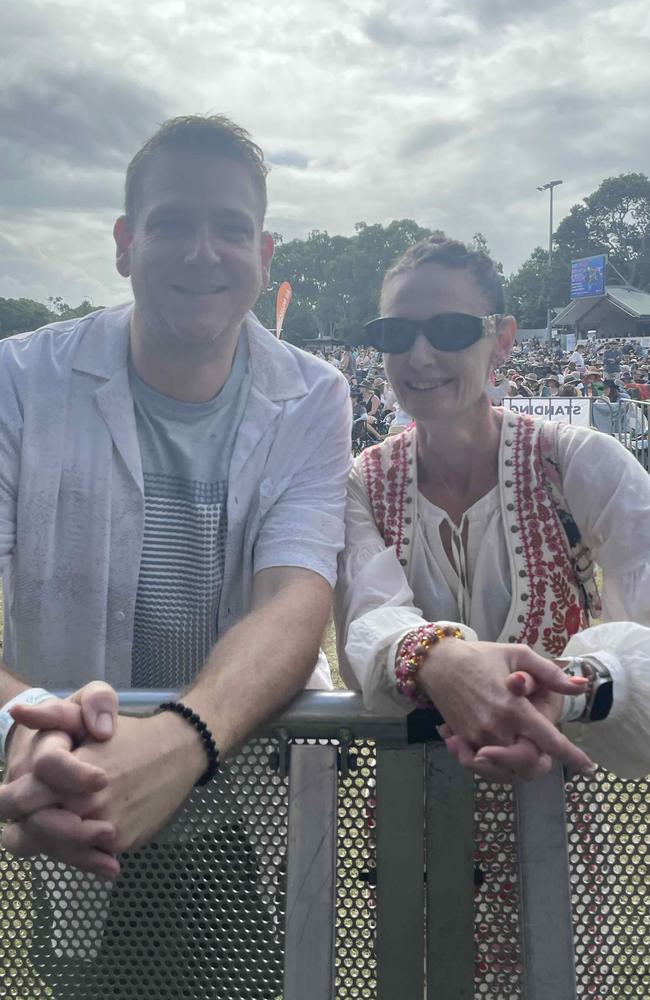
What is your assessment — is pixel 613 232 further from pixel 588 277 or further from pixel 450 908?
pixel 450 908

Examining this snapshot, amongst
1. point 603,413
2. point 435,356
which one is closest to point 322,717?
point 435,356

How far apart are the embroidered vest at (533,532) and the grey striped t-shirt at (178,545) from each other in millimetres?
411

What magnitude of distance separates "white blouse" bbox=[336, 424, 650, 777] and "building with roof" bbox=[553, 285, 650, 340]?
61725 mm

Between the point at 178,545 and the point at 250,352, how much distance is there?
1.92 feet

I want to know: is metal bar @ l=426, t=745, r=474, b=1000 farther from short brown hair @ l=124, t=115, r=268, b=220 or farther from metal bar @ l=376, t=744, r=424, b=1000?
short brown hair @ l=124, t=115, r=268, b=220

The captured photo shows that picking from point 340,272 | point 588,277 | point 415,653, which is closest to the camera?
point 415,653

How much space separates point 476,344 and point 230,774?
4.04 ft

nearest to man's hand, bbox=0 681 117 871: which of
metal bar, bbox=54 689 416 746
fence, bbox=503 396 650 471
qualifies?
metal bar, bbox=54 689 416 746

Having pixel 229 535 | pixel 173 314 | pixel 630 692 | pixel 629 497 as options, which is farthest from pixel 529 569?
pixel 173 314

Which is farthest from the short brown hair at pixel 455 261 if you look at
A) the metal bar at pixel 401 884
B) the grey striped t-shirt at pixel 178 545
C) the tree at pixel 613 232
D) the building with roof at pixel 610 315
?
the tree at pixel 613 232

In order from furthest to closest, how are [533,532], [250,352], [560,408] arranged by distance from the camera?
[560,408] → [250,352] → [533,532]

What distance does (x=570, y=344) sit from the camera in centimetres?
5756

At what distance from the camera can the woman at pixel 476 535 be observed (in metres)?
1.49

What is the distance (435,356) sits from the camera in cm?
212
